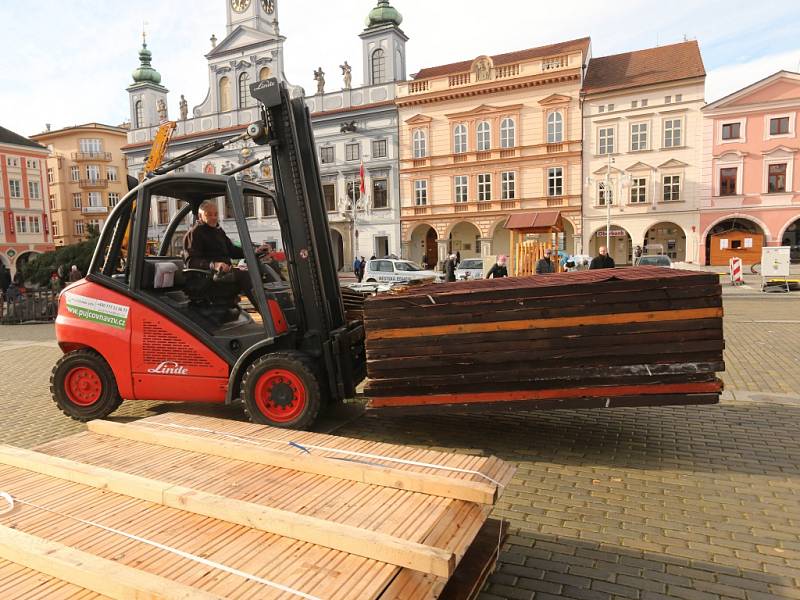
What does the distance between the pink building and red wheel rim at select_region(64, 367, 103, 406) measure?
3707 cm

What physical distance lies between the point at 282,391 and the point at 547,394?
257 cm

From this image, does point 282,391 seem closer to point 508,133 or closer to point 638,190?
point 638,190

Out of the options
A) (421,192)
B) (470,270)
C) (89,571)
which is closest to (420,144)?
(421,192)

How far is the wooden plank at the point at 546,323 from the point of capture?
4.87 metres

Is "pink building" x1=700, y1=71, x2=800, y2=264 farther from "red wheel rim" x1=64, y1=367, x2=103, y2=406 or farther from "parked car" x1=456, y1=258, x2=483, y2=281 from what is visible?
"red wheel rim" x1=64, y1=367, x2=103, y2=406

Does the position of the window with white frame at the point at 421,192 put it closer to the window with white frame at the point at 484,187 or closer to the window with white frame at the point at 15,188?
the window with white frame at the point at 484,187

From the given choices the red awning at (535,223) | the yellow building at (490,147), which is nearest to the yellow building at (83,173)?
the yellow building at (490,147)

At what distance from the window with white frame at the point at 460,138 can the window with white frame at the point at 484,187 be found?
2289mm

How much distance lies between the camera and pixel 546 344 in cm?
509

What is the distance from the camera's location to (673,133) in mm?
35844

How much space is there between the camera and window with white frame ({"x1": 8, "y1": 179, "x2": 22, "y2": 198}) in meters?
54.7

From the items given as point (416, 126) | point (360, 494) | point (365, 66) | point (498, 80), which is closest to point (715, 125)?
point (498, 80)

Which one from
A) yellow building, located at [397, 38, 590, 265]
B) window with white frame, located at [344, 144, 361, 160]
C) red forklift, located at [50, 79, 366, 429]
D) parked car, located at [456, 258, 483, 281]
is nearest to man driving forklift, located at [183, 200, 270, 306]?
red forklift, located at [50, 79, 366, 429]

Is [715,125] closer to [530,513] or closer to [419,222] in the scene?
[419,222]
